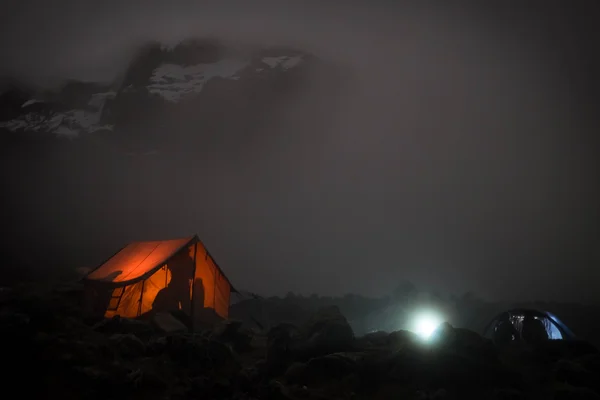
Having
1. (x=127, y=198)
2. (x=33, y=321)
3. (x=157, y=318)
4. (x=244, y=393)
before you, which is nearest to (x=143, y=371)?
(x=244, y=393)

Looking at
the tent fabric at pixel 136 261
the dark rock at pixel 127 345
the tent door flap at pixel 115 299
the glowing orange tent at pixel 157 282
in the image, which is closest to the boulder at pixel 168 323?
the glowing orange tent at pixel 157 282

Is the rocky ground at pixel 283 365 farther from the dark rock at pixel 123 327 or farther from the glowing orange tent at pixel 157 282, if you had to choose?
the glowing orange tent at pixel 157 282

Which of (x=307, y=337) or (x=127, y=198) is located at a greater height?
(x=127, y=198)

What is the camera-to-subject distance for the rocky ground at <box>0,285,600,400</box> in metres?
9.70

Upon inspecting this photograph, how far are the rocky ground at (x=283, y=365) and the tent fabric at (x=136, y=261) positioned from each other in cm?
454

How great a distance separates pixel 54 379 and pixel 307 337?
7.86 meters

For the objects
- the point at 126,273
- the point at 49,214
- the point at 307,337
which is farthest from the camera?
the point at 49,214

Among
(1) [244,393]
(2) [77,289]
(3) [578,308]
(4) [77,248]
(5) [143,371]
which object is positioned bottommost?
(3) [578,308]

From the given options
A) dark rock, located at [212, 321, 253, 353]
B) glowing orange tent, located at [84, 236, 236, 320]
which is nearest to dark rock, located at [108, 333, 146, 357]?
dark rock, located at [212, 321, 253, 353]

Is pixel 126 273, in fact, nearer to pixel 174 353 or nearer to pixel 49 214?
pixel 174 353

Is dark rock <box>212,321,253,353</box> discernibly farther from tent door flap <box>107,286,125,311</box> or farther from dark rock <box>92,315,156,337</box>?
tent door flap <box>107,286,125,311</box>

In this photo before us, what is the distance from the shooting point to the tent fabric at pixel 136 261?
18.3 metres

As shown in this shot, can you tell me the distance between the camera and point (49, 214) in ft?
198

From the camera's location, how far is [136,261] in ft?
64.8
